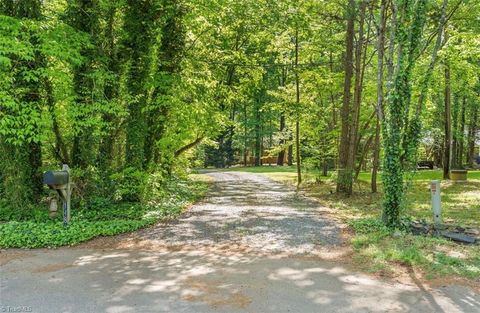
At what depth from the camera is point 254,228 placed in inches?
299

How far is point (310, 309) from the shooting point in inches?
150

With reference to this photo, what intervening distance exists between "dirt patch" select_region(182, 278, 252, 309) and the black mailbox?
3.39 meters

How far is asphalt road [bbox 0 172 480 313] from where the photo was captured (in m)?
3.91

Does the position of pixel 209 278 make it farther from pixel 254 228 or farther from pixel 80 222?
pixel 80 222

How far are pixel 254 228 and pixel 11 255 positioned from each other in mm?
3948

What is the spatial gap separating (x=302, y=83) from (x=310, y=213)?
8.29 m

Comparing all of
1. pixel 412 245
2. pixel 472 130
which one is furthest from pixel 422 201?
pixel 472 130

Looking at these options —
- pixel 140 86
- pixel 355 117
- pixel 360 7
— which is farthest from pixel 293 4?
pixel 140 86

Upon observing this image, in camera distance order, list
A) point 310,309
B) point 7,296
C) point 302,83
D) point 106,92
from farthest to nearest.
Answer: point 302,83 < point 106,92 < point 7,296 < point 310,309

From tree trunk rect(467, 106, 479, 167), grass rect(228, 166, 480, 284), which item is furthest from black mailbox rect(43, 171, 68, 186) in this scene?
tree trunk rect(467, 106, 479, 167)

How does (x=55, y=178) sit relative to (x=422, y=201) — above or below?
above

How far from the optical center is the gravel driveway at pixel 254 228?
647 centimetres

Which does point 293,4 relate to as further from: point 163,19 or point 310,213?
point 310,213

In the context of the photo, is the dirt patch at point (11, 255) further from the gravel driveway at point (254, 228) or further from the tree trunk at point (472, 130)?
the tree trunk at point (472, 130)
